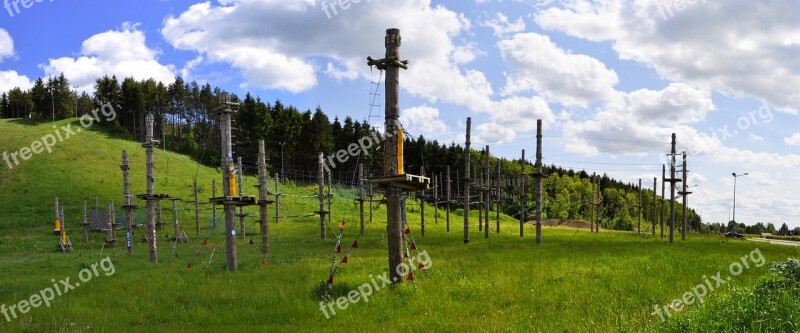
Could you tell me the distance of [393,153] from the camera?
1423 centimetres

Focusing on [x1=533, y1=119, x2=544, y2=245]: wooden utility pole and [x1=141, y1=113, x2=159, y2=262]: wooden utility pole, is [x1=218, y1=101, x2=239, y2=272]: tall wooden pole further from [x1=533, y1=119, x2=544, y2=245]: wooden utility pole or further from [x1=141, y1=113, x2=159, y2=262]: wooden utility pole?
[x1=533, y1=119, x2=544, y2=245]: wooden utility pole

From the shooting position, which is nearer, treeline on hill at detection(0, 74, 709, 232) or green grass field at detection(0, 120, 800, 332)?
green grass field at detection(0, 120, 800, 332)

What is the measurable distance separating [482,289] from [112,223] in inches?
1197

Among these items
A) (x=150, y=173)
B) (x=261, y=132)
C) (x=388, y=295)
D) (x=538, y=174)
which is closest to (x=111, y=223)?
(x=150, y=173)

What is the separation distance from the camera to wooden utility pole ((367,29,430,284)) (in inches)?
557

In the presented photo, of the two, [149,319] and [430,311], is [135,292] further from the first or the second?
[430,311]

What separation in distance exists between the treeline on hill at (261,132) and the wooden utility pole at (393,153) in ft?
193

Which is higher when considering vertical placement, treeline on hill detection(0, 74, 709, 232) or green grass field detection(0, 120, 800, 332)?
treeline on hill detection(0, 74, 709, 232)

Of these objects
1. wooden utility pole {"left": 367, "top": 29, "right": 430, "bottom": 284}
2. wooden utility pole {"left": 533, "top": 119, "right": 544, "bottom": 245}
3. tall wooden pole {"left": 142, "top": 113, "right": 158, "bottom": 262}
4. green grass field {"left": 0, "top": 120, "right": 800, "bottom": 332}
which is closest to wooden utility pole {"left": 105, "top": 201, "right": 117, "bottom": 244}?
green grass field {"left": 0, "top": 120, "right": 800, "bottom": 332}

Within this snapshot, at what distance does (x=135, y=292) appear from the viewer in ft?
51.0

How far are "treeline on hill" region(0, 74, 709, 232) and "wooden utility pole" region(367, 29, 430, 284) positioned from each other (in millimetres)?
58678

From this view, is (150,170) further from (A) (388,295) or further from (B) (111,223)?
(A) (388,295)

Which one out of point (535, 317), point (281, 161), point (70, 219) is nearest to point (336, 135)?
point (281, 161)

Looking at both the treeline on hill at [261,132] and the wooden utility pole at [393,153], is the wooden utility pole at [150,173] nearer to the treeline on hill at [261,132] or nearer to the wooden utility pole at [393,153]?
the wooden utility pole at [393,153]
